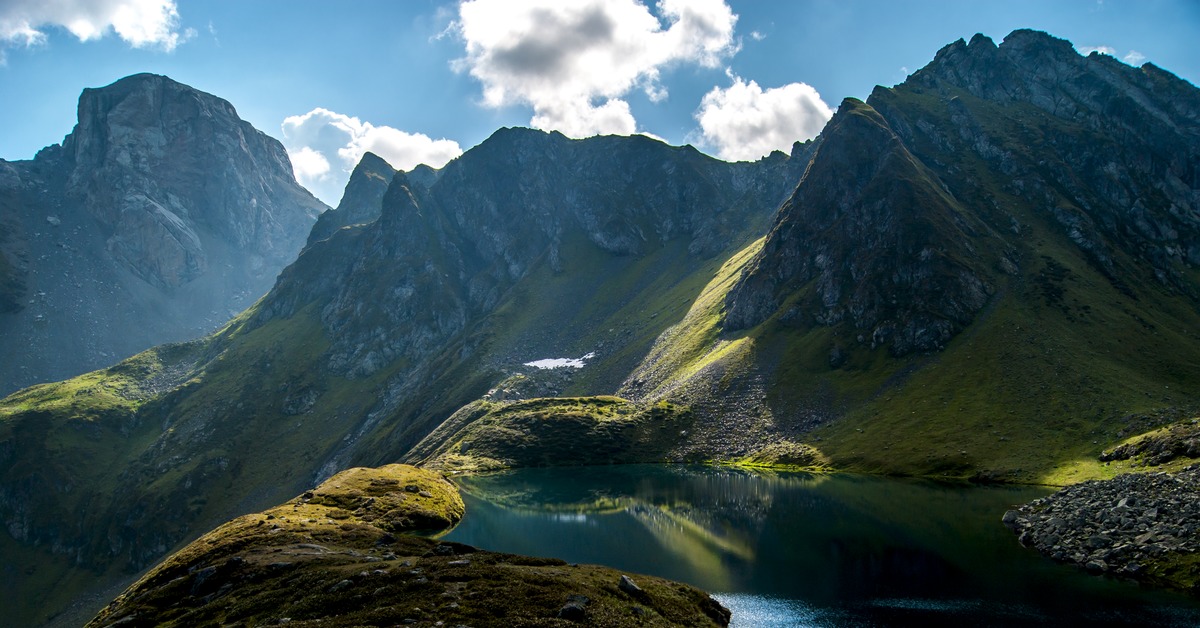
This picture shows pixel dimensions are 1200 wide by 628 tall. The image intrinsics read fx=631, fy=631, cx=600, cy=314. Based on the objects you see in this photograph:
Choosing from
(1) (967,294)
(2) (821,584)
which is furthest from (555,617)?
(1) (967,294)

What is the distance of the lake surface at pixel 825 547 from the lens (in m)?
47.8

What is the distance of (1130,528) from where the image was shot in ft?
189

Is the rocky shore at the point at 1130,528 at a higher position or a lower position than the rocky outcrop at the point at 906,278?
lower

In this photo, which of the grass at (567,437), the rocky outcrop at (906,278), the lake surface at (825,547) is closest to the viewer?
the lake surface at (825,547)

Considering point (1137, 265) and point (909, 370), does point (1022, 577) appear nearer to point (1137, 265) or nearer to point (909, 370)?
point (909, 370)

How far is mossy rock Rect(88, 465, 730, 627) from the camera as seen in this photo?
119 feet

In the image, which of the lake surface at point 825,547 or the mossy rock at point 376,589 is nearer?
the mossy rock at point 376,589

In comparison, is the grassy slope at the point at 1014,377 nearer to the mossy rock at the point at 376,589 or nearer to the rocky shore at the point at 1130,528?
the rocky shore at the point at 1130,528

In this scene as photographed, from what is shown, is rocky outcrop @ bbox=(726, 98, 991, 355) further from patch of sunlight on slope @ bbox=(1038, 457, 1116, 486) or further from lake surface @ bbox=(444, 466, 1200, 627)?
lake surface @ bbox=(444, 466, 1200, 627)

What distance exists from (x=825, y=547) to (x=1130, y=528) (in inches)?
1068

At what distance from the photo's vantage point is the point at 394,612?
35.4 meters

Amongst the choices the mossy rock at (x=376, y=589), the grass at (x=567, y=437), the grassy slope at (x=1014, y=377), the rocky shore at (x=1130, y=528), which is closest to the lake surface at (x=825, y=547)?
the rocky shore at (x=1130, y=528)

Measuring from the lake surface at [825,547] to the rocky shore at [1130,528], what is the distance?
215 centimetres

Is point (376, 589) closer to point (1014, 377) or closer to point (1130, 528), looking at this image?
point (1130, 528)
